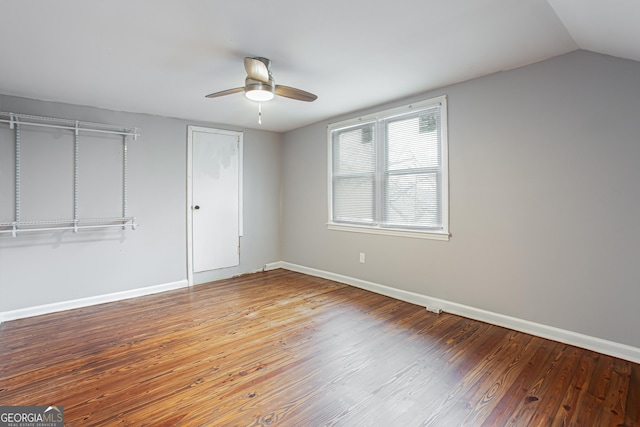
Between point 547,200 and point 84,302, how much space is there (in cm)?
482

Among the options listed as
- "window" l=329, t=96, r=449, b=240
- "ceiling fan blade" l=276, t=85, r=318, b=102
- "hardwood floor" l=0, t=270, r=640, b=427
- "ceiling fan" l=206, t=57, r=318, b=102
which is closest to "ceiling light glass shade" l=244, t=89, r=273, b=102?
"ceiling fan" l=206, t=57, r=318, b=102

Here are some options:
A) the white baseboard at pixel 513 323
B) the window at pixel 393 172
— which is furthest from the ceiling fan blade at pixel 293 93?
the white baseboard at pixel 513 323

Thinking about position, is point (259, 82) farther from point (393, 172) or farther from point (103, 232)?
point (103, 232)

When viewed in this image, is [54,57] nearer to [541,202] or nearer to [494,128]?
[494,128]

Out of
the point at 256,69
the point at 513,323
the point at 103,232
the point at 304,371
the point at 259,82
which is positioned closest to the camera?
the point at 304,371

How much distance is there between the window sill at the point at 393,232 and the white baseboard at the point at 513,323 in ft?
2.16

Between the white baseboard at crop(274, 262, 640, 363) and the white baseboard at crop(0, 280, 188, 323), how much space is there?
7.88 ft

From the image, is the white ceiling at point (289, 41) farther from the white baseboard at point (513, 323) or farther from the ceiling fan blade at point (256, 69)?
the white baseboard at point (513, 323)

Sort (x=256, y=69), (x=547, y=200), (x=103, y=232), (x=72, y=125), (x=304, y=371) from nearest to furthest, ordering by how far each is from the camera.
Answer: (x=304, y=371) → (x=256, y=69) → (x=547, y=200) → (x=72, y=125) → (x=103, y=232)

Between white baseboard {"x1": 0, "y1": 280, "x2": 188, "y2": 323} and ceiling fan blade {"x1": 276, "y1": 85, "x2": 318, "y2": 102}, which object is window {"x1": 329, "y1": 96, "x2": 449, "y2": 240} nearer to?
ceiling fan blade {"x1": 276, "y1": 85, "x2": 318, "y2": 102}

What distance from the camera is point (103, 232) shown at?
3.66 m

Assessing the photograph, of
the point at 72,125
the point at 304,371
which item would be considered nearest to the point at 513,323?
the point at 304,371

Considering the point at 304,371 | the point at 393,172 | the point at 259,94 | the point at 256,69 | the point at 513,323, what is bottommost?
the point at 304,371

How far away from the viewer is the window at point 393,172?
10.8 ft
